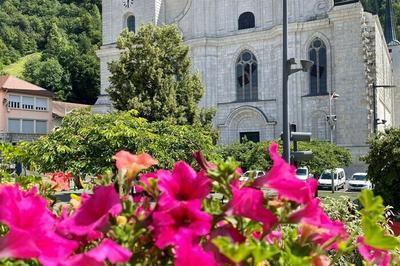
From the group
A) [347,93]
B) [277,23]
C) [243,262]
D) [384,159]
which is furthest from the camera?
[277,23]

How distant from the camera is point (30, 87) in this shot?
56.3m

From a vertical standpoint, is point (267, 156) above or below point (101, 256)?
below

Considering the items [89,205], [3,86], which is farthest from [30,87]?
[89,205]

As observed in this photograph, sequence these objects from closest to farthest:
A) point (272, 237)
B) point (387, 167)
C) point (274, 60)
A: point (272, 237), point (387, 167), point (274, 60)

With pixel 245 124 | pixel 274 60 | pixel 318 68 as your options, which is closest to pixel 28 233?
pixel 318 68

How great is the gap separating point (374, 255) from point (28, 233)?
1215 millimetres

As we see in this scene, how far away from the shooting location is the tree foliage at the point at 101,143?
14.4 meters

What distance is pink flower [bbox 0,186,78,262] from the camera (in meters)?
1.11

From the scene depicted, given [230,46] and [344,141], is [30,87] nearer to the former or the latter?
[230,46]

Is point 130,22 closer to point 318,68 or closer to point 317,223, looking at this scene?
point 318,68

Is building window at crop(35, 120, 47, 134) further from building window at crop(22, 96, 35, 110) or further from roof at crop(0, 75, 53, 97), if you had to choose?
roof at crop(0, 75, 53, 97)

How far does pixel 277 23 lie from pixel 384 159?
105 feet

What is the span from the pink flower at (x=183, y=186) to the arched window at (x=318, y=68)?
133 ft

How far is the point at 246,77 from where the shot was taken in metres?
44.3
